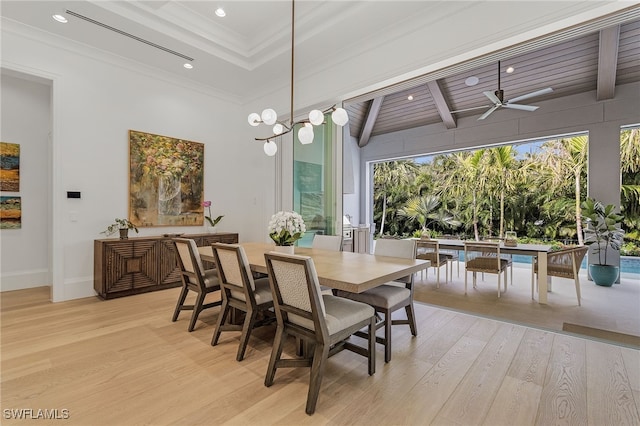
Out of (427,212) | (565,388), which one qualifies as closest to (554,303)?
(565,388)

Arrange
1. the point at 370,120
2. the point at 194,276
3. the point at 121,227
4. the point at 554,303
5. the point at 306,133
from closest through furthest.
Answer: the point at 306,133 < the point at 194,276 < the point at 554,303 < the point at 121,227 < the point at 370,120

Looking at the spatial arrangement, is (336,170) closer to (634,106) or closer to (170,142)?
(170,142)

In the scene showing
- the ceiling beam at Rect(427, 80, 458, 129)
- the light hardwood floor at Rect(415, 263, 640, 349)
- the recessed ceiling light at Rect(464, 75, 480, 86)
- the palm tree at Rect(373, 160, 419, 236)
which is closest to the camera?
the light hardwood floor at Rect(415, 263, 640, 349)

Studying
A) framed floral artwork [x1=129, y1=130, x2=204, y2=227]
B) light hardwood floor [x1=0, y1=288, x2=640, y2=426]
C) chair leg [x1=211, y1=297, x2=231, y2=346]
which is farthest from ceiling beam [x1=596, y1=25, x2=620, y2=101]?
framed floral artwork [x1=129, y1=130, x2=204, y2=227]

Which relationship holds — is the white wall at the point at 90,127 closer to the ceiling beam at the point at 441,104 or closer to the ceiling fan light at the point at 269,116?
the ceiling fan light at the point at 269,116

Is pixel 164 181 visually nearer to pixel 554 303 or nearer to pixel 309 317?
pixel 309 317

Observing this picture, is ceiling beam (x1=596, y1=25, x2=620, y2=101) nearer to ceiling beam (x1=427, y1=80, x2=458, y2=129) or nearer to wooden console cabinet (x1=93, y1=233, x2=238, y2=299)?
ceiling beam (x1=427, y1=80, x2=458, y2=129)

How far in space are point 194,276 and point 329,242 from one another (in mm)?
1511

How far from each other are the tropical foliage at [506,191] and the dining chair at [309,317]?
6320 millimetres

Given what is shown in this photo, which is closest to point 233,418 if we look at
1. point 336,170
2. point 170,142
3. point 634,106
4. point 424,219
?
point 336,170

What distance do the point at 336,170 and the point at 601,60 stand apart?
4448mm

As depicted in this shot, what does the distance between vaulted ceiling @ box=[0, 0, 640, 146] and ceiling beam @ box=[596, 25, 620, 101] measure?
0.04 ft

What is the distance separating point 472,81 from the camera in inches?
227

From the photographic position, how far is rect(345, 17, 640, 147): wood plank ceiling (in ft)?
14.5
